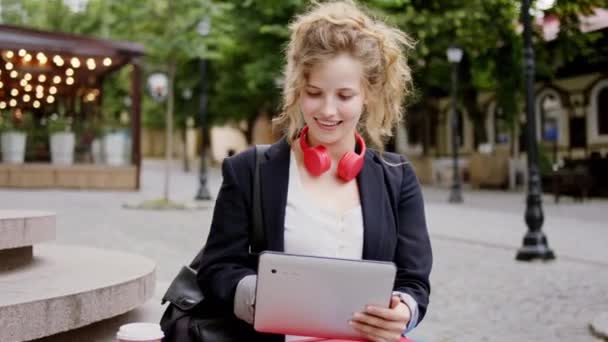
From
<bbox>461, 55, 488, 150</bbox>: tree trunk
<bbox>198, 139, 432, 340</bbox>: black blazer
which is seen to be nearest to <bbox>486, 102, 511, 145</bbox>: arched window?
<bbox>461, 55, 488, 150</bbox>: tree trunk

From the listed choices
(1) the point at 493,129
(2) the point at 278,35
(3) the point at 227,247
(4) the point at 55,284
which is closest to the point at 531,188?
(4) the point at 55,284

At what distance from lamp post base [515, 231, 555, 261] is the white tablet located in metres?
8.01

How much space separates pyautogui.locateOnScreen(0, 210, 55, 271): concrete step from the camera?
4.31 metres

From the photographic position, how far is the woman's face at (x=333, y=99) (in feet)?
7.66

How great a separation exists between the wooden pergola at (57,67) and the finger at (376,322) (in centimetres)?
2023

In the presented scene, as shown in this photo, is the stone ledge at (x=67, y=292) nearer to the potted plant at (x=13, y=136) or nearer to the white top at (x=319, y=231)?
the white top at (x=319, y=231)

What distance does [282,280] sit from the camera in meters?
2.07

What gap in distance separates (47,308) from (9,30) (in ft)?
61.4

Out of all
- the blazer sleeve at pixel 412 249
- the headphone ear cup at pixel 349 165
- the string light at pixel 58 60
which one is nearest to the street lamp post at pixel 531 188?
the blazer sleeve at pixel 412 249

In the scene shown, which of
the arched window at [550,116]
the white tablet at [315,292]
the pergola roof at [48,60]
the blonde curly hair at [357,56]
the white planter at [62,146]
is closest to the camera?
the white tablet at [315,292]

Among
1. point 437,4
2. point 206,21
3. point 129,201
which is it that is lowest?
point 129,201

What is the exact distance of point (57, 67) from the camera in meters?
22.2

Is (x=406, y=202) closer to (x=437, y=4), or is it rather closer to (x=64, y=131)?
(x=64, y=131)

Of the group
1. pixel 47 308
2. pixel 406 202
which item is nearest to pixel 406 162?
pixel 406 202
